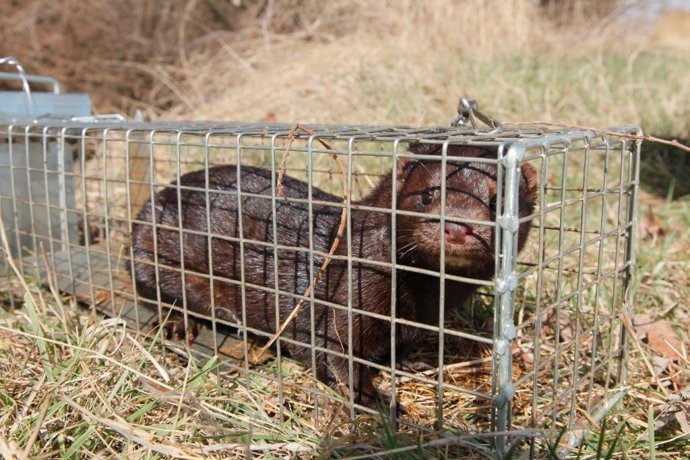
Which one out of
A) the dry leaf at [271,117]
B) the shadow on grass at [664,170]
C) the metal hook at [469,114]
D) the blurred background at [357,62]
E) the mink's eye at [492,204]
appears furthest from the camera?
the dry leaf at [271,117]

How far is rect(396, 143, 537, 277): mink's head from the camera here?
1707 millimetres

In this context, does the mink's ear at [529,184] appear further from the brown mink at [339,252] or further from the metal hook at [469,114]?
the metal hook at [469,114]

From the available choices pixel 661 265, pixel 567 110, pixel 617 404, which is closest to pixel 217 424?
A: pixel 617 404

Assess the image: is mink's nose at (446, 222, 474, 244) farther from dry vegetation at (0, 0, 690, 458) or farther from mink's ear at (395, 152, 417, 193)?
dry vegetation at (0, 0, 690, 458)

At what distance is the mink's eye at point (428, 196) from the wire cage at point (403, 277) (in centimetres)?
1

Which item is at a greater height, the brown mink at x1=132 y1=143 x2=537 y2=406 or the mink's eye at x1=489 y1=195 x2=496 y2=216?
the mink's eye at x1=489 y1=195 x2=496 y2=216

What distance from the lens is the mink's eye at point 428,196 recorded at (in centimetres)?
186

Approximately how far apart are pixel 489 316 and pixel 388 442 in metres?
1.22

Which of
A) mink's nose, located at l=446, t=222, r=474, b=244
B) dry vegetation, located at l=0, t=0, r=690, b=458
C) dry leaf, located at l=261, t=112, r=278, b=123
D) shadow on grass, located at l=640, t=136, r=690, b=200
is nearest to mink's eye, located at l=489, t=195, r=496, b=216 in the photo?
mink's nose, located at l=446, t=222, r=474, b=244

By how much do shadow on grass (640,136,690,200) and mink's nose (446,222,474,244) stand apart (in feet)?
11.0

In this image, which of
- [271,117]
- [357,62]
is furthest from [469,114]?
[357,62]

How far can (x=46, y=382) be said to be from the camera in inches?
79.2

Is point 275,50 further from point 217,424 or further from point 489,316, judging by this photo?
point 217,424

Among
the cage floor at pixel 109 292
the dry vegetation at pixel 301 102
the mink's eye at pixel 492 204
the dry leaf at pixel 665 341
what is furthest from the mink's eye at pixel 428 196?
the dry leaf at pixel 665 341
